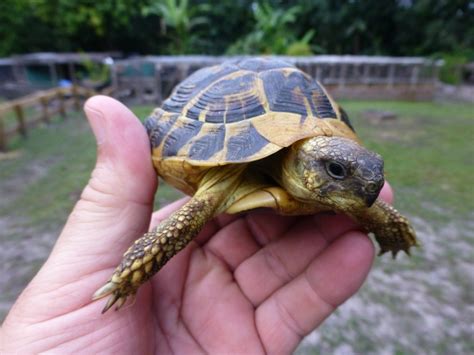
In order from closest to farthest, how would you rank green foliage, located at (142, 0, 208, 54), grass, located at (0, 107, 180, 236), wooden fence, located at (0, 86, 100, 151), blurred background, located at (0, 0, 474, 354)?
blurred background, located at (0, 0, 474, 354) → grass, located at (0, 107, 180, 236) → wooden fence, located at (0, 86, 100, 151) → green foliage, located at (142, 0, 208, 54)

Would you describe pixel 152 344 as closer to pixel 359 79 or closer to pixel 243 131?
pixel 243 131

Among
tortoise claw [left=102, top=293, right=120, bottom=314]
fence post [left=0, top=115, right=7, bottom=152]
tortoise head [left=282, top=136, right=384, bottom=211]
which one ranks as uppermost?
tortoise head [left=282, top=136, right=384, bottom=211]

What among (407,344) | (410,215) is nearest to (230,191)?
(407,344)

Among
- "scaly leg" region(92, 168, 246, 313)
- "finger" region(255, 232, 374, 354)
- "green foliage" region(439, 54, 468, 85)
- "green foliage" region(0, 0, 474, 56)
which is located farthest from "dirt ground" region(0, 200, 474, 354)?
"green foliage" region(0, 0, 474, 56)

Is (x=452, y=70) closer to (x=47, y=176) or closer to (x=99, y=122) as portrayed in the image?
(x=47, y=176)

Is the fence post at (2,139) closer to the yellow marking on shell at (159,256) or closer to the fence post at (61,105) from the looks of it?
the fence post at (61,105)

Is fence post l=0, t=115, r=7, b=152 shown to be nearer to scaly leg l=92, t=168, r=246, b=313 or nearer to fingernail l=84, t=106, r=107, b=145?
fingernail l=84, t=106, r=107, b=145
